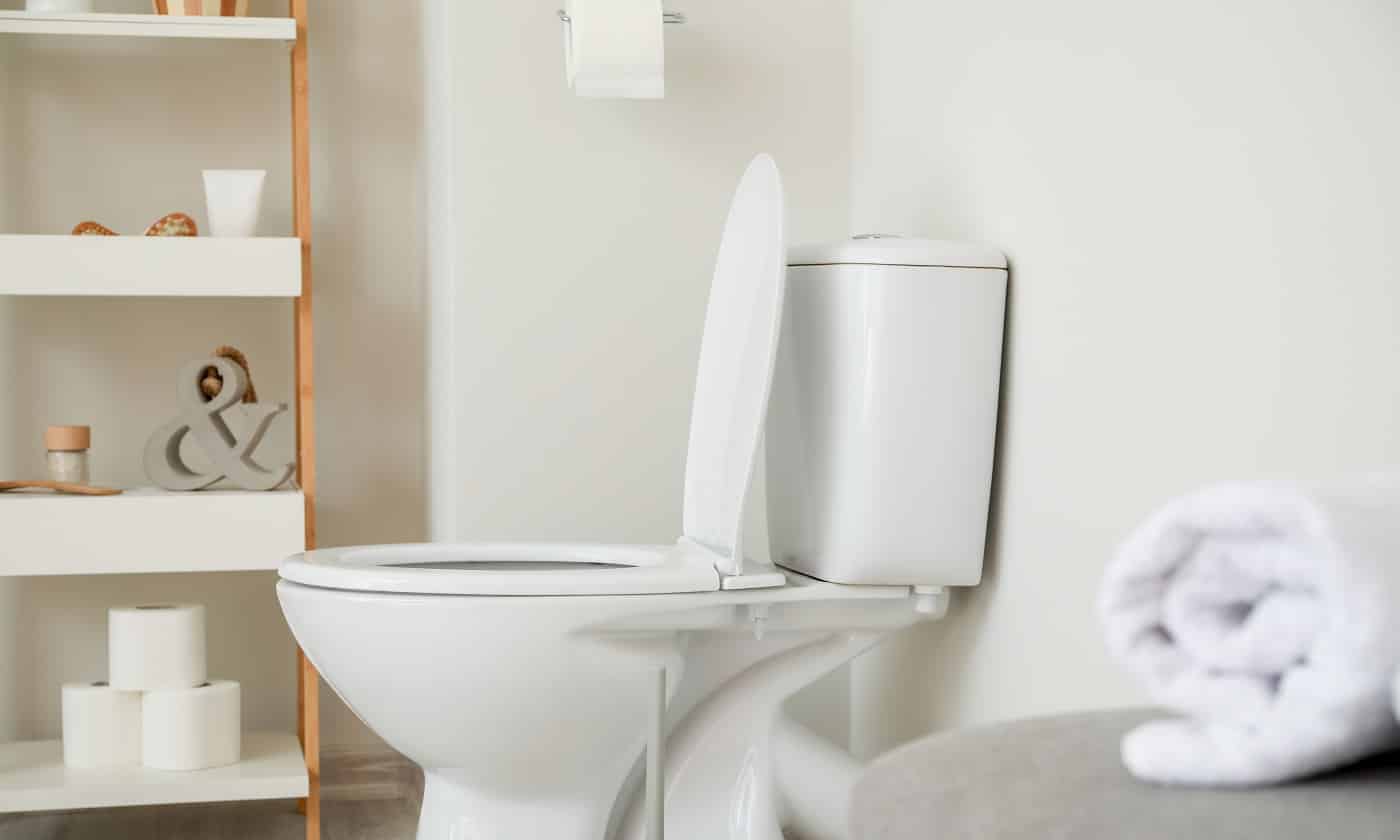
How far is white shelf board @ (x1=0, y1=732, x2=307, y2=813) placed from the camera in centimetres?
187

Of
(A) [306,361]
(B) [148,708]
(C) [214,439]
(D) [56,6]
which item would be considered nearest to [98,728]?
(B) [148,708]

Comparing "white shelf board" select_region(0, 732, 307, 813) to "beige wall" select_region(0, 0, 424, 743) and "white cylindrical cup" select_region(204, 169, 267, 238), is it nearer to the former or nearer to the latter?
"beige wall" select_region(0, 0, 424, 743)

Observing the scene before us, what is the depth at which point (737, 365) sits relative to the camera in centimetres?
154

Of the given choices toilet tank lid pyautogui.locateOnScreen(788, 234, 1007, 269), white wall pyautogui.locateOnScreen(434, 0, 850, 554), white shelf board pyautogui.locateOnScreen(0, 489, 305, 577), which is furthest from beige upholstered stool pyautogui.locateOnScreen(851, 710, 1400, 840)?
white shelf board pyautogui.locateOnScreen(0, 489, 305, 577)

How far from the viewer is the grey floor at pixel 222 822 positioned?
6.94 ft

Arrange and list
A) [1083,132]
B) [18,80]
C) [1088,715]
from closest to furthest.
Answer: [1088,715]
[1083,132]
[18,80]

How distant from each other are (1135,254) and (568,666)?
0.67m

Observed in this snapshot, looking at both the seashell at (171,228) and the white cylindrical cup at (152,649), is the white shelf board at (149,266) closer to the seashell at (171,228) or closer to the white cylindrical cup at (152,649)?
the seashell at (171,228)

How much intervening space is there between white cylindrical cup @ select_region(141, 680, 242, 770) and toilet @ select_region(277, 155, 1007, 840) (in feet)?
1.66

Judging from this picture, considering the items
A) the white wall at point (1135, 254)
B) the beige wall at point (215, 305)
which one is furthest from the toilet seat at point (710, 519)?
the beige wall at point (215, 305)

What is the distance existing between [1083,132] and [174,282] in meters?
1.23

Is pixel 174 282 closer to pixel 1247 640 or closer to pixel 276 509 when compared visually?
pixel 276 509

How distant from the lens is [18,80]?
2238 mm

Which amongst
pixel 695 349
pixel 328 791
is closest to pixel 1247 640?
pixel 695 349
